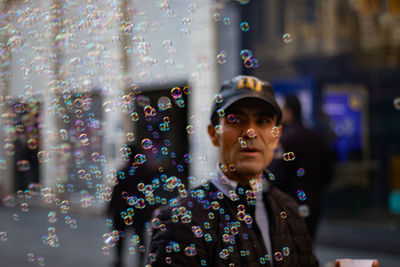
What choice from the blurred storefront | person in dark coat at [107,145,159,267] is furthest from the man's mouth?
the blurred storefront

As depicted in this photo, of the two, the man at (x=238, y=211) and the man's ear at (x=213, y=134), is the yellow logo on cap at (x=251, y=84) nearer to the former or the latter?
the man at (x=238, y=211)

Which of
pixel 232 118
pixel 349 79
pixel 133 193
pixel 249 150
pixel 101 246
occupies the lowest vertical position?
pixel 101 246

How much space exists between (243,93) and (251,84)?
58mm

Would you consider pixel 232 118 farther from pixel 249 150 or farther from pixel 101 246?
pixel 101 246

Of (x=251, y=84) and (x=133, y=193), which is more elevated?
(x=251, y=84)

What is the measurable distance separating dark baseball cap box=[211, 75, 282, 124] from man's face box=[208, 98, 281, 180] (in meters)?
0.02

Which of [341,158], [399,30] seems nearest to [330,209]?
[341,158]

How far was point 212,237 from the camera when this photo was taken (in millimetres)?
1450

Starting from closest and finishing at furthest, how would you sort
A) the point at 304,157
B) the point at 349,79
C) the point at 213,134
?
the point at 213,134 < the point at 304,157 < the point at 349,79

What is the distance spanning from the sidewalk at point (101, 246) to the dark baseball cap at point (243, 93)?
12.6 ft

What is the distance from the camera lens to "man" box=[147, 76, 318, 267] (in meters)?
1.44

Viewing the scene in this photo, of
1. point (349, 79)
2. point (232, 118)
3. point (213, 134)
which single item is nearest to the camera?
point (232, 118)

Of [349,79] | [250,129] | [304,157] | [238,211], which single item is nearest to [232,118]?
[250,129]

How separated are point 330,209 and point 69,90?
5440 millimetres
